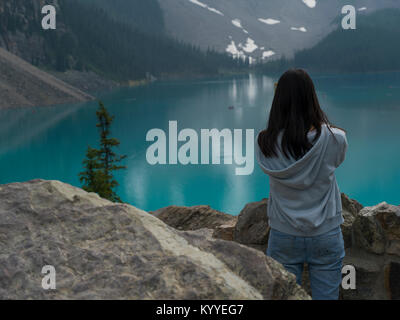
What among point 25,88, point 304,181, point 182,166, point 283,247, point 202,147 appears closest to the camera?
point 304,181

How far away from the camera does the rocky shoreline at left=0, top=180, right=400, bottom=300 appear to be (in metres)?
2.26

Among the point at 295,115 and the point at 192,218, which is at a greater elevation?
the point at 295,115

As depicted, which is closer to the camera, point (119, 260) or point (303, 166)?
point (119, 260)

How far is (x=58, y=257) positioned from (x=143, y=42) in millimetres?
168586

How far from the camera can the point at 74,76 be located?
9762cm

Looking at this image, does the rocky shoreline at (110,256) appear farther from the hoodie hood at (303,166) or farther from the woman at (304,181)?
the hoodie hood at (303,166)

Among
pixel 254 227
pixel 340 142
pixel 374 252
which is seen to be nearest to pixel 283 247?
pixel 340 142

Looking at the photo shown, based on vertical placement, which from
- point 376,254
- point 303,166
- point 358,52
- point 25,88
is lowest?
point 376,254

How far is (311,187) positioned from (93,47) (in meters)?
133

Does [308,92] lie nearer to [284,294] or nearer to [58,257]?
[284,294]

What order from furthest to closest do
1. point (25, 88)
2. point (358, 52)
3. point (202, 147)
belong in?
1. point (358, 52)
2. point (25, 88)
3. point (202, 147)

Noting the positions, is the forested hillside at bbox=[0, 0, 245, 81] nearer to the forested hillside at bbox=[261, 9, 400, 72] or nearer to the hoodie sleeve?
the forested hillside at bbox=[261, 9, 400, 72]

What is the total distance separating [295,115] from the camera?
106 inches

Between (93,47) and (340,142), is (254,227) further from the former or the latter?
(93,47)
